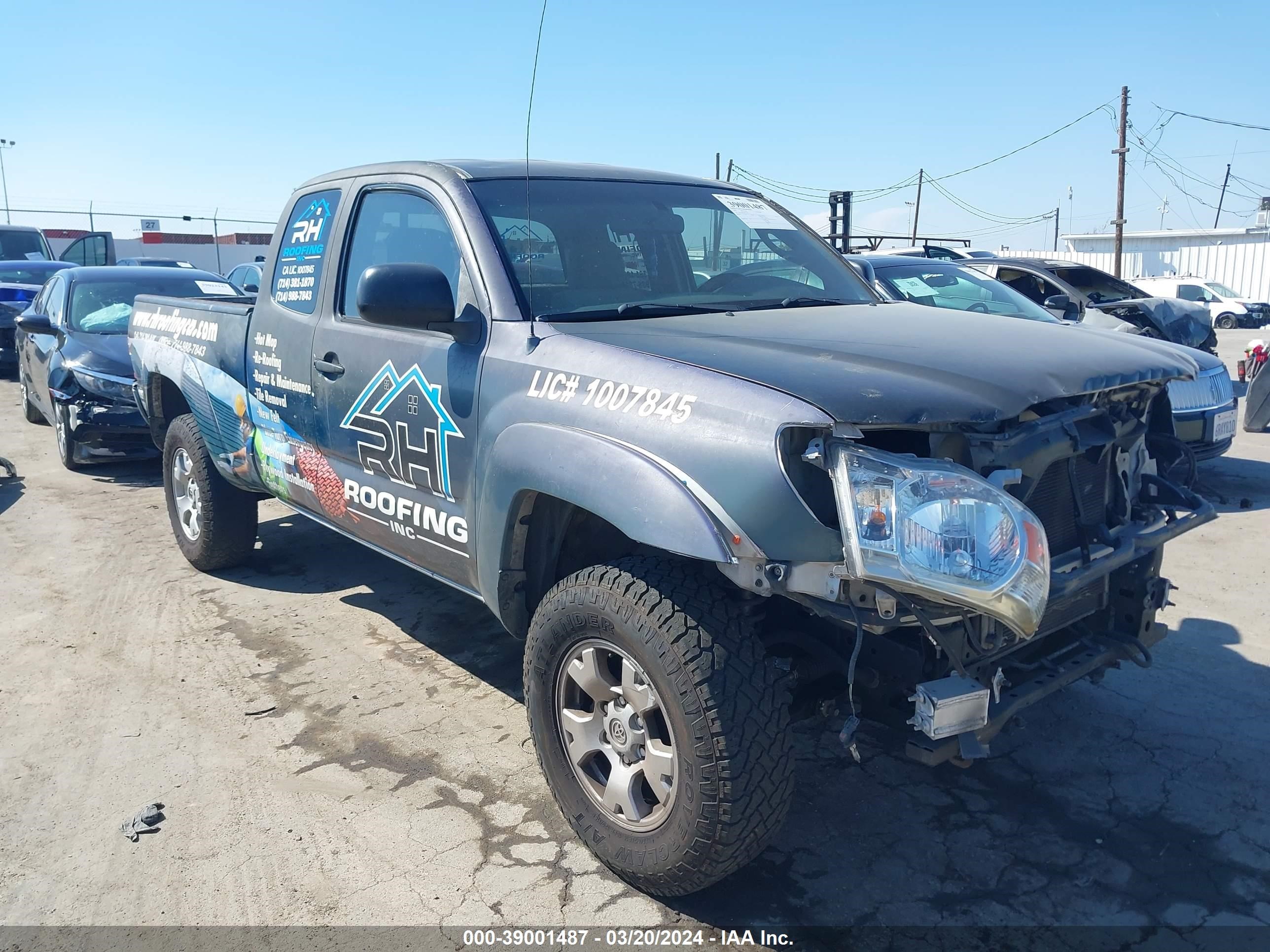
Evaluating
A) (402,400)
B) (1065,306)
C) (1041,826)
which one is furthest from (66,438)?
(1065,306)

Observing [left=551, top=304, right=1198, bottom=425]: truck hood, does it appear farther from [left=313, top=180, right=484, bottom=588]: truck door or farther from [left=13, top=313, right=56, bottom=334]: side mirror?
[left=13, top=313, right=56, bottom=334]: side mirror

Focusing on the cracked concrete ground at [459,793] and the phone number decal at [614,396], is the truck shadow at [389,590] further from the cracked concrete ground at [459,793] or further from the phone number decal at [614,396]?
the phone number decal at [614,396]

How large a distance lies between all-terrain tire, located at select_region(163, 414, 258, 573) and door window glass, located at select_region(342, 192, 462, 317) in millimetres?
1716

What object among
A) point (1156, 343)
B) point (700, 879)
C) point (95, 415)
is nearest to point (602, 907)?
point (700, 879)

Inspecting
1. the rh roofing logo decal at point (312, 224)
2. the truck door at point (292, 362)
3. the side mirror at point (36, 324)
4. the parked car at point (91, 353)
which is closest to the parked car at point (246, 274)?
the parked car at point (91, 353)

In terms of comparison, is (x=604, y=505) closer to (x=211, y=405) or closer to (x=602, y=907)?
(x=602, y=907)

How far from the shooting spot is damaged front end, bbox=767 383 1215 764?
7.44ft

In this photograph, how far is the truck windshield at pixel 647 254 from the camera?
336 centimetres

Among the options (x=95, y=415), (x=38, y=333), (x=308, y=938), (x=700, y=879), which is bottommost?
(x=308, y=938)

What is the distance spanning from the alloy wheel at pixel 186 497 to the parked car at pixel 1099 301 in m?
6.17

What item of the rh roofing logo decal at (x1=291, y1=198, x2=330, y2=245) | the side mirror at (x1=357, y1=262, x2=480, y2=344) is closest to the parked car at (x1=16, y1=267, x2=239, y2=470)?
the rh roofing logo decal at (x1=291, y1=198, x2=330, y2=245)

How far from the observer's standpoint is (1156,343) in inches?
130

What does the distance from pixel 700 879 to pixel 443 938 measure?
0.70 m

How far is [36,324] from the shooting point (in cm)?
842
